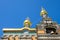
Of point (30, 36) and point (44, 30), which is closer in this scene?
point (44, 30)

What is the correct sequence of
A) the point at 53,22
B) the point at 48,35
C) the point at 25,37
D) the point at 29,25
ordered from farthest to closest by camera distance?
1. the point at 29,25
2. the point at 25,37
3. the point at 53,22
4. the point at 48,35

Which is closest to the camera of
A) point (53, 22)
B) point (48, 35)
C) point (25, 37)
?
point (48, 35)

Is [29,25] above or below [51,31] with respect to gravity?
above

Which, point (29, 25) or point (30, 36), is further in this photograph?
point (29, 25)

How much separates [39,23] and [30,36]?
343cm

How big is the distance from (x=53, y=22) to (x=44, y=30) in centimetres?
227

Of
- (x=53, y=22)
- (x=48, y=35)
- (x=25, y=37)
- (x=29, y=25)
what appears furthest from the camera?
(x=29, y=25)

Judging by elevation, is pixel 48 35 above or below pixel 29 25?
below

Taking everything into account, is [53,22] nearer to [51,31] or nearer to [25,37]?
[51,31]

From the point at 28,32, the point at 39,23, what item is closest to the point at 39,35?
the point at 39,23

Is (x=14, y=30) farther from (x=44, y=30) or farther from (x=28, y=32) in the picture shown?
(x=44, y=30)

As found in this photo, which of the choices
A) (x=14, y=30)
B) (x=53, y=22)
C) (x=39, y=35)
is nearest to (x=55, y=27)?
(x=53, y=22)

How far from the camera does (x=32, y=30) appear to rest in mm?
38750

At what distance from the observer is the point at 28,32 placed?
38562mm
